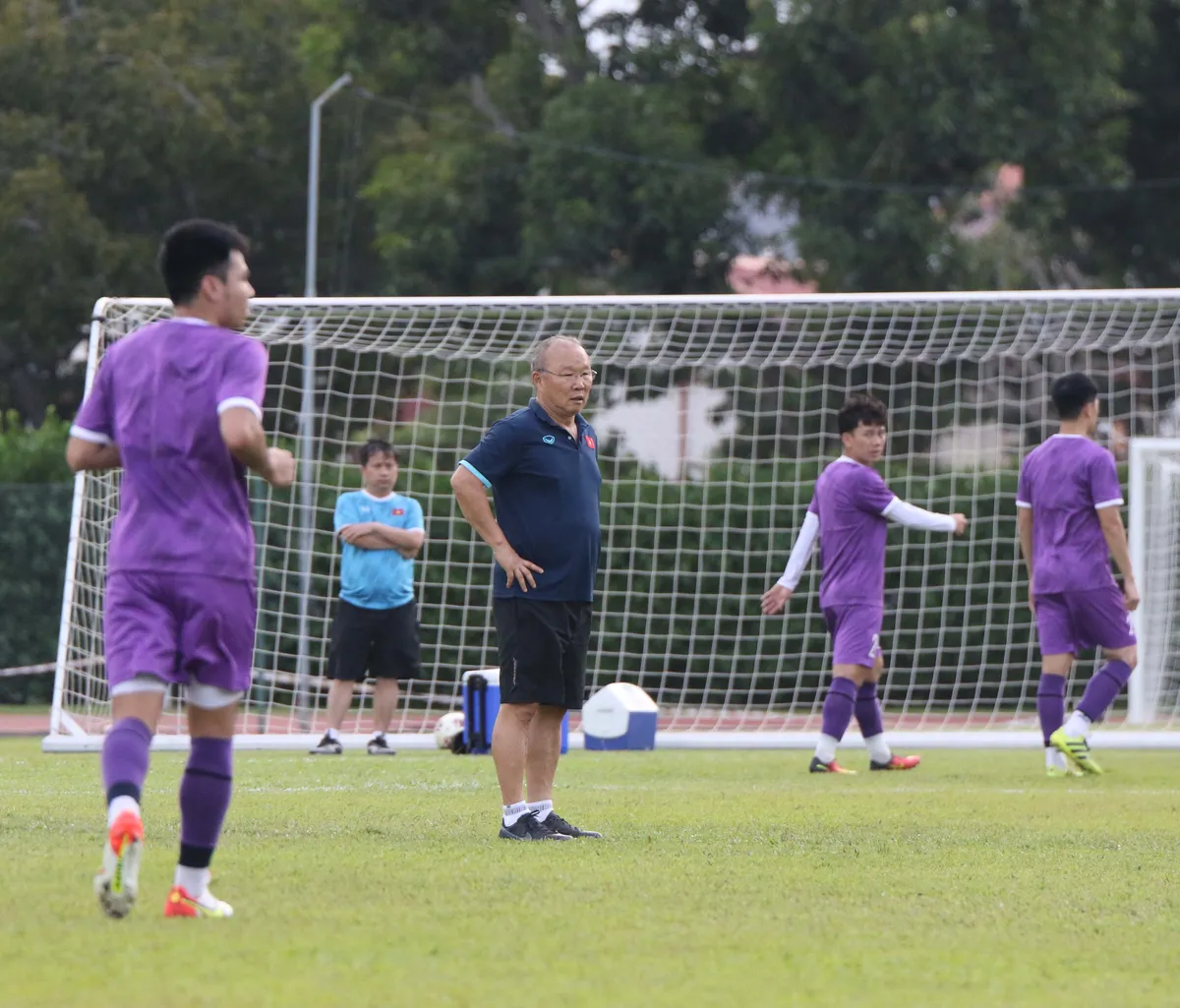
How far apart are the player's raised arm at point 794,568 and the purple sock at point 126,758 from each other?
619 cm

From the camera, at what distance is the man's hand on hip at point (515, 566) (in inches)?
291

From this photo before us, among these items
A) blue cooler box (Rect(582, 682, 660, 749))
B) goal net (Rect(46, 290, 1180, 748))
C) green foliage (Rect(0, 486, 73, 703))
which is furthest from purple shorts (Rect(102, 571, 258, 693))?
green foliage (Rect(0, 486, 73, 703))

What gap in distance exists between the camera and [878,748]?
39.6 ft

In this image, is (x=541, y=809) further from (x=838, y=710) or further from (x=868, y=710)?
(x=868, y=710)

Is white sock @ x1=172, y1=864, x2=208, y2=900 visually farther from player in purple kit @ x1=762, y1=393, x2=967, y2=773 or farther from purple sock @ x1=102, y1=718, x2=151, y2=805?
player in purple kit @ x1=762, y1=393, x2=967, y2=773

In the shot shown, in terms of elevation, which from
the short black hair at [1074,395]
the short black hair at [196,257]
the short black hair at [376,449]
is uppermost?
the short black hair at [1074,395]

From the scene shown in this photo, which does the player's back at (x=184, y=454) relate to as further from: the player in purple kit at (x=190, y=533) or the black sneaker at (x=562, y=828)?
the black sneaker at (x=562, y=828)

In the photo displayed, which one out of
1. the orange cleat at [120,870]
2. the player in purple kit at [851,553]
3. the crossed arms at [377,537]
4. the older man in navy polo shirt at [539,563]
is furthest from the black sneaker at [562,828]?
the crossed arms at [377,537]

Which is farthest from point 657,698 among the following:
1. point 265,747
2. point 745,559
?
point 265,747

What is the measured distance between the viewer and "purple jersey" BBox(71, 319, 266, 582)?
5160 millimetres

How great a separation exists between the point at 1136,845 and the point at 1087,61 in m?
19.2

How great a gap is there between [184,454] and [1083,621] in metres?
7.31

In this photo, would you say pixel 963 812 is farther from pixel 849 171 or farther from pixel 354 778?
pixel 849 171

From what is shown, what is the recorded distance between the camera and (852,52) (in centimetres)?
2450
